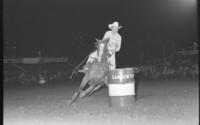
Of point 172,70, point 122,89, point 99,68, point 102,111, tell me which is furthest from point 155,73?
point 102,111

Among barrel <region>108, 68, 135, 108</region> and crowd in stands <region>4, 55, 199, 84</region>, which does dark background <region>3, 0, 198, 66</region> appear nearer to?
crowd in stands <region>4, 55, 199, 84</region>

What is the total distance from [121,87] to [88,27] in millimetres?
21894

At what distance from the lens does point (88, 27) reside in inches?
1262

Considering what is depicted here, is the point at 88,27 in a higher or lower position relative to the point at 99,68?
higher

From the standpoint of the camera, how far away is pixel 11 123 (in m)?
8.91

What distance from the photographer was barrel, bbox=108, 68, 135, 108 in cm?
1034

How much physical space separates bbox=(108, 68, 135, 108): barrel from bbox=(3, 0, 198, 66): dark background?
18802 mm

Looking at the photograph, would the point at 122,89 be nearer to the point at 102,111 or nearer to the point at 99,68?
the point at 102,111

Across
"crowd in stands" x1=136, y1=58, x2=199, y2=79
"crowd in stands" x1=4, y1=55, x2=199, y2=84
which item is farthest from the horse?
"crowd in stands" x1=136, y1=58, x2=199, y2=79

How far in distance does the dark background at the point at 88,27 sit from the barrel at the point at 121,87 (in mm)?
18802

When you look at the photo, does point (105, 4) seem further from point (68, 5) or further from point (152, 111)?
point (152, 111)

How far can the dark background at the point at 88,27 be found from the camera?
1182 inches

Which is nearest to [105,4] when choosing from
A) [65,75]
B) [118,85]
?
[65,75]

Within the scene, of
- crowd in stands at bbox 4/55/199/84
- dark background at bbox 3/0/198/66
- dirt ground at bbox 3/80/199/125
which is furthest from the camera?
dark background at bbox 3/0/198/66
